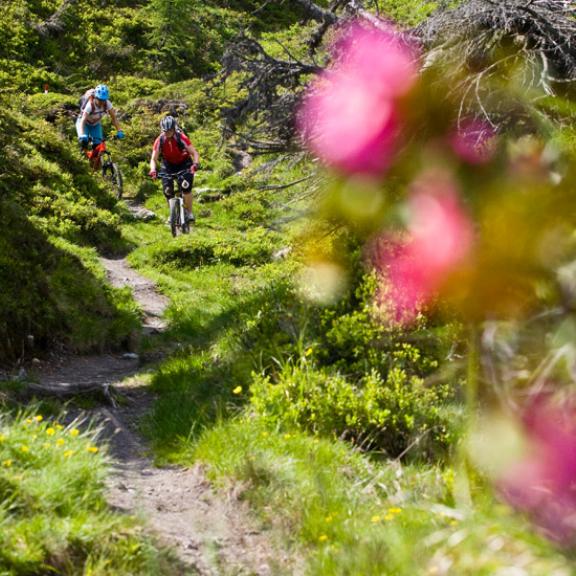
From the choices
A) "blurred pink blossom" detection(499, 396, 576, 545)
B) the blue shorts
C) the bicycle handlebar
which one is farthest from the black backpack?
"blurred pink blossom" detection(499, 396, 576, 545)

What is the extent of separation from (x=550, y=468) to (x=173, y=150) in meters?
11.0

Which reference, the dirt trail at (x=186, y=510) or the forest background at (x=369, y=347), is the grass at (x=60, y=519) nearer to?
the forest background at (x=369, y=347)

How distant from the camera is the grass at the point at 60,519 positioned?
3.34 m

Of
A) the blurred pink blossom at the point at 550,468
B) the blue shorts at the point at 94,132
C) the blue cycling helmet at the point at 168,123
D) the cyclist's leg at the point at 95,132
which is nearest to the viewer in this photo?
the blurred pink blossom at the point at 550,468

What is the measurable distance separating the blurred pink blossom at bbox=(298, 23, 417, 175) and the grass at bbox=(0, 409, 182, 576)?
4.00 m

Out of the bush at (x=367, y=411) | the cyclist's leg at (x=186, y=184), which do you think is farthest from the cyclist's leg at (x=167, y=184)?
the bush at (x=367, y=411)

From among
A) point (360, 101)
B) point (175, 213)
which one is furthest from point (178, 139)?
point (360, 101)

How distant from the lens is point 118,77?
32250 millimetres

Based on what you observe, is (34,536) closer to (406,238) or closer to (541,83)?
(406,238)

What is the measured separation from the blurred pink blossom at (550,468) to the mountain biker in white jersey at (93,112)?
1272 cm

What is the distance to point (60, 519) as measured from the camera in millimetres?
3572

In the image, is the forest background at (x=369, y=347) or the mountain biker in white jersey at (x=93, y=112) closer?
the forest background at (x=369, y=347)

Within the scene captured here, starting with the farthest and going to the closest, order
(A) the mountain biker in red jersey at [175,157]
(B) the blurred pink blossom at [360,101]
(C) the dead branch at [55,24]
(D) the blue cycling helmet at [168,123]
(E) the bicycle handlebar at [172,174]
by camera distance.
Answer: (C) the dead branch at [55,24] < (E) the bicycle handlebar at [172,174] < (A) the mountain biker in red jersey at [175,157] < (D) the blue cycling helmet at [168,123] < (B) the blurred pink blossom at [360,101]

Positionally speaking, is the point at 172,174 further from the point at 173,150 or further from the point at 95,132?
the point at 95,132
